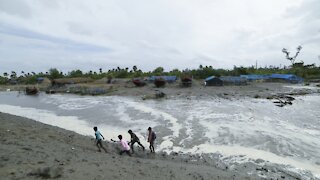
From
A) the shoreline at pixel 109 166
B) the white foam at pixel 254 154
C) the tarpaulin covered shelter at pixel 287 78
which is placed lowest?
the white foam at pixel 254 154

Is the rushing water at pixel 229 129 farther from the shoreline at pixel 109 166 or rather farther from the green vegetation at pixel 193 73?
the green vegetation at pixel 193 73

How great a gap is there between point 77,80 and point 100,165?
86158 millimetres

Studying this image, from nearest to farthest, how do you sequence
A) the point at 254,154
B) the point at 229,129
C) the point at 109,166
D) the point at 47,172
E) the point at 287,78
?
1. the point at 47,172
2. the point at 109,166
3. the point at 254,154
4. the point at 229,129
5. the point at 287,78

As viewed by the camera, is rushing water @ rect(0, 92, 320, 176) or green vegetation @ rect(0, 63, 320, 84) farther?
green vegetation @ rect(0, 63, 320, 84)

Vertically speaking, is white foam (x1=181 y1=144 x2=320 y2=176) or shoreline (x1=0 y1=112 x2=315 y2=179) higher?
shoreline (x1=0 y1=112 x2=315 y2=179)

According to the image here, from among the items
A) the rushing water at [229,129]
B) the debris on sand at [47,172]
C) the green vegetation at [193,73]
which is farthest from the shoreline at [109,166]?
the green vegetation at [193,73]

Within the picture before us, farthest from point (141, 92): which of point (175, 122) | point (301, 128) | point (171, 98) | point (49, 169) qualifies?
point (49, 169)

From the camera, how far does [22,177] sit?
29.1 ft

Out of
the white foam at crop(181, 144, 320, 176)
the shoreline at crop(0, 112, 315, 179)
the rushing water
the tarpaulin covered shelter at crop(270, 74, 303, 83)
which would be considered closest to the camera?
the shoreline at crop(0, 112, 315, 179)

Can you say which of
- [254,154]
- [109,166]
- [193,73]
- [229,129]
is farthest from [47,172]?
[193,73]

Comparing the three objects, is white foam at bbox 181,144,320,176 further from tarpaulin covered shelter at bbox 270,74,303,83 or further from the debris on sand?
tarpaulin covered shelter at bbox 270,74,303,83

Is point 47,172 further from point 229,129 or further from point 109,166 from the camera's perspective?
point 229,129

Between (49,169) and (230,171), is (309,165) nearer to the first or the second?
(230,171)

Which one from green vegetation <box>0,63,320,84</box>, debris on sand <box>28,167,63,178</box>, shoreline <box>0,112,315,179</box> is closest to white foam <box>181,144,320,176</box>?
shoreline <box>0,112,315,179</box>
